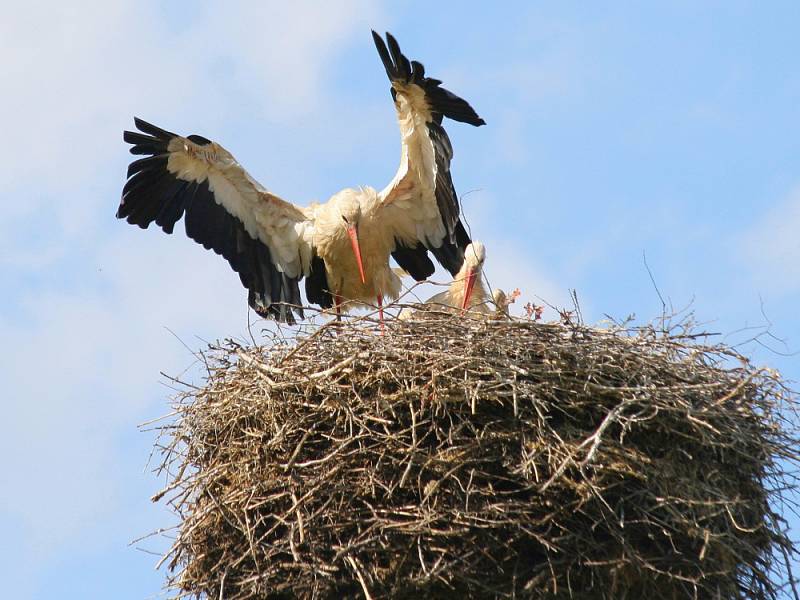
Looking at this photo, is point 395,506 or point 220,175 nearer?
point 395,506

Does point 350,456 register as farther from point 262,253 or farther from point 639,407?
point 262,253

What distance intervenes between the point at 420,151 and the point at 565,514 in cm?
331

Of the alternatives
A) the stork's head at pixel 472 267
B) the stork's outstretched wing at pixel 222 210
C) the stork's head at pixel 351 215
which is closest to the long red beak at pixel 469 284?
the stork's head at pixel 472 267

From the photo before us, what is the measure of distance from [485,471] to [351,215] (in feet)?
10.3

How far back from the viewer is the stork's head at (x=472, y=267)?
7969 millimetres

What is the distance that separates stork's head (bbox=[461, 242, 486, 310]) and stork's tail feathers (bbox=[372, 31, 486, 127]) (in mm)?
753

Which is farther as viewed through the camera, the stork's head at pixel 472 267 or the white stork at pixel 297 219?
the white stork at pixel 297 219

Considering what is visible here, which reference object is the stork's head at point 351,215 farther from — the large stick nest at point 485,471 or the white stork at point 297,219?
the large stick nest at point 485,471

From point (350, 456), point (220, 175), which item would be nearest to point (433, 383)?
point (350, 456)

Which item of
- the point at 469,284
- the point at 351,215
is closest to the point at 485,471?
the point at 469,284

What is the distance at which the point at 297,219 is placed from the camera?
8.76 m

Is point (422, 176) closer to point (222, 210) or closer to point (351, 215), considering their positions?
point (351, 215)

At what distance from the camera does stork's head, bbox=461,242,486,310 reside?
26.1ft

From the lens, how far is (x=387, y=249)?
8812mm
